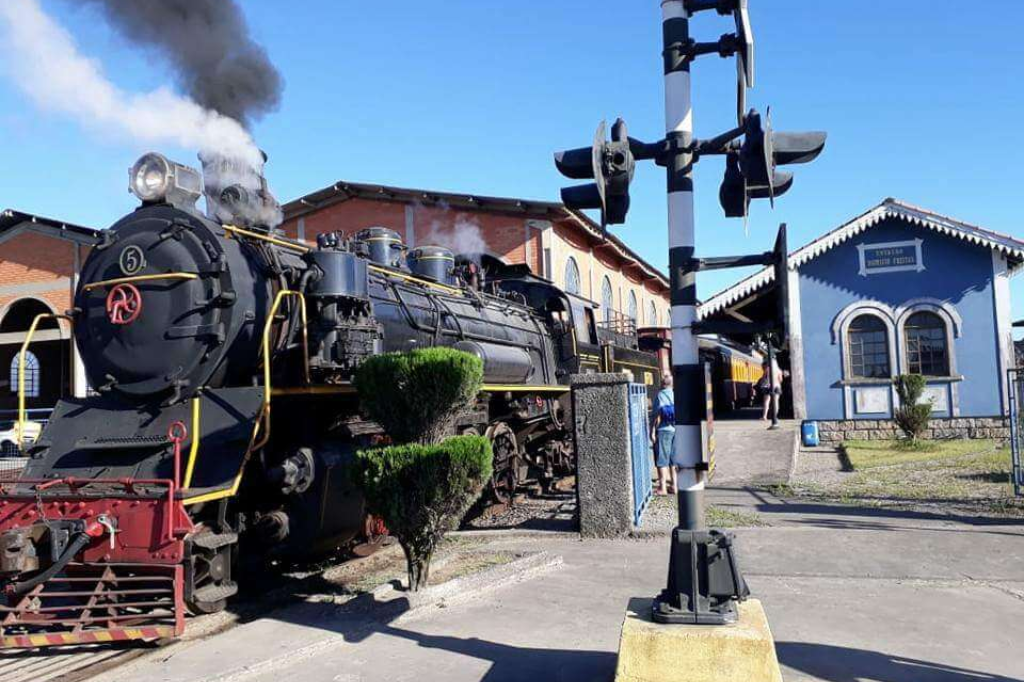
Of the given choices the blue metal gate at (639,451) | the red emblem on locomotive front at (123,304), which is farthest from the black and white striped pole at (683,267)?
the blue metal gate at (639,451)

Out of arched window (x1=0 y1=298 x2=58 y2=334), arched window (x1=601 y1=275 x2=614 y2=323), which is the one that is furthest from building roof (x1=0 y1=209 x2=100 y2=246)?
arched window (x1=601 y1=275 x2=614 y2=323)

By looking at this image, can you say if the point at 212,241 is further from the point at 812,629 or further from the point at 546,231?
the point at 546,231

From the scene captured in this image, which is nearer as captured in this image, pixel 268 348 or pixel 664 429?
pixel 268 348

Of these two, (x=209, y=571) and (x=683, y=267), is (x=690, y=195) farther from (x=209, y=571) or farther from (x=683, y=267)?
(x=209, y=571)

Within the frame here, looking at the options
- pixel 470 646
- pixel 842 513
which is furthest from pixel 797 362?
pixel 470 646

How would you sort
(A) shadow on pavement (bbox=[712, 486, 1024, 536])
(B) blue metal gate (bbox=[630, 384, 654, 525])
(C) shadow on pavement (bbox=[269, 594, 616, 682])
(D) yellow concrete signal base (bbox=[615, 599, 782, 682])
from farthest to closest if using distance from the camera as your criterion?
1. (A) shadow on pavement (bbox=[712, 486, 1024, 536])
2. (B) blue metal gate (bbox=[630, 384, 654, 525])
3. (C) shadow on pavement (bbox=[269, 594, 616, 682])
4. (D) yellow concrete signal base (bbox=[615, 599, 782, 682])

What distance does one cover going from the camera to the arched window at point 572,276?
81.3 feet

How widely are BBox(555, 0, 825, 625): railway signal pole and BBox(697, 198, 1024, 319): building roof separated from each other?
12588mm

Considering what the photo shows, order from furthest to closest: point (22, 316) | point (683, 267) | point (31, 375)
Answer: point (31, 375)
point (22, 316)
point (683, 267)

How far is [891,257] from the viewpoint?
17.5 m

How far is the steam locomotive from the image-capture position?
5.09 m

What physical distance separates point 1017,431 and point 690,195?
828 cm

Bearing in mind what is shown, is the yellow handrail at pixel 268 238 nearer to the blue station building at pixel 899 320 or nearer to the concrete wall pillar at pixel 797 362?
the blue station building at pixel 899 320

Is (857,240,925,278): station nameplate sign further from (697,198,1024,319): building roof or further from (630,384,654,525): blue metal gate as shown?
(630,384,654,525): blue metal gate
